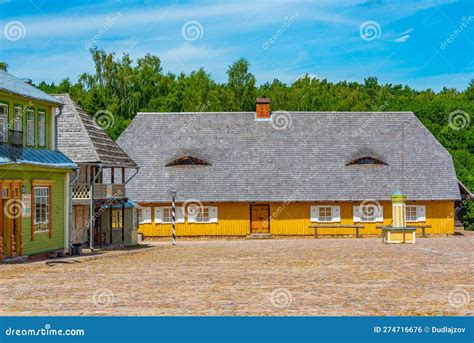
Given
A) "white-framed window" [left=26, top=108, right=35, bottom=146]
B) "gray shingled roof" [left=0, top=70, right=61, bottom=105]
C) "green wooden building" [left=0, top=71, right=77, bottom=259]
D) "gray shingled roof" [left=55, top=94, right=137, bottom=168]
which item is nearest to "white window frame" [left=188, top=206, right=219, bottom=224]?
"gray shingled roof" [left=55, top=94, right=137, bottom=168]

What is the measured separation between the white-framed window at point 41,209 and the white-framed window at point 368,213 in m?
23.9

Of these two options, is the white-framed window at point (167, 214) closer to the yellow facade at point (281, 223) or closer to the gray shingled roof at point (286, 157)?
the yellow facade at point (281, 223)

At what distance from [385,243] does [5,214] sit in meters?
20.6

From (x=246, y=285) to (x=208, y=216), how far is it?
30.9 meters

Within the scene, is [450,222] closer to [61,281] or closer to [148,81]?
[61,281]

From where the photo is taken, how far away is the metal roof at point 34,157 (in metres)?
28.9

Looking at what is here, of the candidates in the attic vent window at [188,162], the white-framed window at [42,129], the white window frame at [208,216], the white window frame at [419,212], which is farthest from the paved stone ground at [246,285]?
the attic vent window at [188,162]

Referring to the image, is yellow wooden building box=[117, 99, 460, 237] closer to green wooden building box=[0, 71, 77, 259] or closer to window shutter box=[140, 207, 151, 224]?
window shutter box=[140, 207, 151, 224]

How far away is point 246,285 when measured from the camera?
2025cm

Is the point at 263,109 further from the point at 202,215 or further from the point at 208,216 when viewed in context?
the point at 202,215

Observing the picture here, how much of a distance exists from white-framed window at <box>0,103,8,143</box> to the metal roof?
304 millimetres

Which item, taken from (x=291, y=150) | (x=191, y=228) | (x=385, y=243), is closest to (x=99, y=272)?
(x=385, y=243)

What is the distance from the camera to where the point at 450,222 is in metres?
51.5

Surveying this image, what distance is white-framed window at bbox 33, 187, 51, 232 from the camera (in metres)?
31.5
